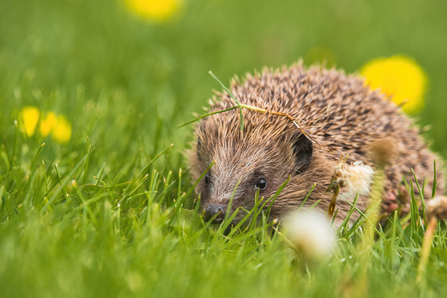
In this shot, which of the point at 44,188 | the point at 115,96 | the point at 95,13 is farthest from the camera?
the point at 95,13

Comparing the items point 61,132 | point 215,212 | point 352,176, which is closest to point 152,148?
point 61,132

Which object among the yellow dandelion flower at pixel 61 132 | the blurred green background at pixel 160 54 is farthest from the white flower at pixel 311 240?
the yellow dandelion flower at pixel 61 132

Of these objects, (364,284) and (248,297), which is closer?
(248,297)

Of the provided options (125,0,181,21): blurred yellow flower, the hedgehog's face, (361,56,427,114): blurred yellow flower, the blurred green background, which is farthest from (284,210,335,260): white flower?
(125,0,181,21): blurred yellow flower

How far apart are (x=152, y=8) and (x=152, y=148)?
3.76m

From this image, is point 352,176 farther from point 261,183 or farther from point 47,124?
point 47,124

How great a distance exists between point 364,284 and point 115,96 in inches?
155

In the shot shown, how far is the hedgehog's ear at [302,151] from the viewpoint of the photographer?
3.76m

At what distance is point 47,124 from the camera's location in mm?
4336

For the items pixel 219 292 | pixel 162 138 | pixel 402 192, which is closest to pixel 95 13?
pixel 162 138

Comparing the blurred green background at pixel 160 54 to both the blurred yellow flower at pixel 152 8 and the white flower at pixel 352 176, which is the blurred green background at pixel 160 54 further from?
the white flower at pixel 352 176

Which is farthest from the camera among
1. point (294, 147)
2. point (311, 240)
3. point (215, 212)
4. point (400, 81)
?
point (400, 81)

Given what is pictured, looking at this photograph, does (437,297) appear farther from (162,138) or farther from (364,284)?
(162,138)

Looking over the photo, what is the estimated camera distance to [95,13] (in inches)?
312
